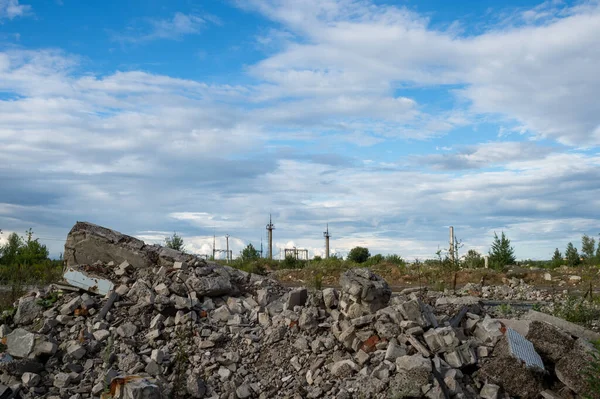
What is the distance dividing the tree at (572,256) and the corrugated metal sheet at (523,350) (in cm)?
2383

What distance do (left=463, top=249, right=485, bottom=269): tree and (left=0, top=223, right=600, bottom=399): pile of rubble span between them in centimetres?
1586

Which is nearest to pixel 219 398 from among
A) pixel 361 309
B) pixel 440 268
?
pixel 361 309

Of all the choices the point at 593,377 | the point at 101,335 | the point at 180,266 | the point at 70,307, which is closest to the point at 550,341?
the point at 593,377

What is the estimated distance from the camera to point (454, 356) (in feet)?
23.2

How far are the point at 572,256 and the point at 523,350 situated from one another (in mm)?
25444

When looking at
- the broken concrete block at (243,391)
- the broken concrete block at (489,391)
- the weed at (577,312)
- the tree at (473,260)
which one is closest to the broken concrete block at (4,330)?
the broken concrete block at (243,391)

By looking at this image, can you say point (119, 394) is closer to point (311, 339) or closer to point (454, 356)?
point (311, 339)

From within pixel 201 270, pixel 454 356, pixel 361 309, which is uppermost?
pixel 201 270

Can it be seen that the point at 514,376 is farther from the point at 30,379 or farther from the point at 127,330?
the point at 30,379

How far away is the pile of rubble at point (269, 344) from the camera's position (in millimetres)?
6984

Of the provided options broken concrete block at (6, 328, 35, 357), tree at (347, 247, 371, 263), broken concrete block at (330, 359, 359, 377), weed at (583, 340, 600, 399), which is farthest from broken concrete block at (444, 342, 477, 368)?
tree at (347, 247, 371, 263)

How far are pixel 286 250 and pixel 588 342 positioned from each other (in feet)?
100

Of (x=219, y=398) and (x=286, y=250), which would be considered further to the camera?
(x=286, y=250)

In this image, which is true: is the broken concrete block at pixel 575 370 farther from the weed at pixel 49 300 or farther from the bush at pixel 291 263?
the bush at pixel 291 263
